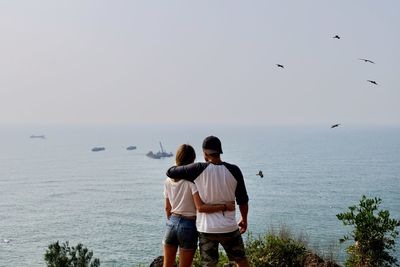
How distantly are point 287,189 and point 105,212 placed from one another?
29.7m

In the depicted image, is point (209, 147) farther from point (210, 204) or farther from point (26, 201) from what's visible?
point (26, 201)

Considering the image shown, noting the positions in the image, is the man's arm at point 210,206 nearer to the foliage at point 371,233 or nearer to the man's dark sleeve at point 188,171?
the man's dark sleeve at point 188,171

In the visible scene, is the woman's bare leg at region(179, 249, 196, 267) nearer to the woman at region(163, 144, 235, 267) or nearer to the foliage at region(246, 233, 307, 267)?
the woman at region(163, 144, 235, 267)

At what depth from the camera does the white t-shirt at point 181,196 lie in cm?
556

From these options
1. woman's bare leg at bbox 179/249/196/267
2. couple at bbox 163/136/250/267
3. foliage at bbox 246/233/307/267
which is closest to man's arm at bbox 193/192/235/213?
couple at bbox 163/136/250/267

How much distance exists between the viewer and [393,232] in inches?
292

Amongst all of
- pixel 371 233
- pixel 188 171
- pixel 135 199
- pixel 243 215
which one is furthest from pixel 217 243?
pixel 135 199

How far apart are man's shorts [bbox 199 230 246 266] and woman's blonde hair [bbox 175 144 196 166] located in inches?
32.9

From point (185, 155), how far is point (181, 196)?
1.59 feet

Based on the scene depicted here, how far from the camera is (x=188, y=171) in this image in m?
5.38

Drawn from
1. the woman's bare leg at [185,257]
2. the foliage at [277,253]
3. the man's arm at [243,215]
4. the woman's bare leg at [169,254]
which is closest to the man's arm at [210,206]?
the man's arm at [243,215]

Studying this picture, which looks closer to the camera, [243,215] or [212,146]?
[212,146]

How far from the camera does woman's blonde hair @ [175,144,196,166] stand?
218 inches

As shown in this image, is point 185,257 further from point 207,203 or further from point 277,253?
point 277,253
